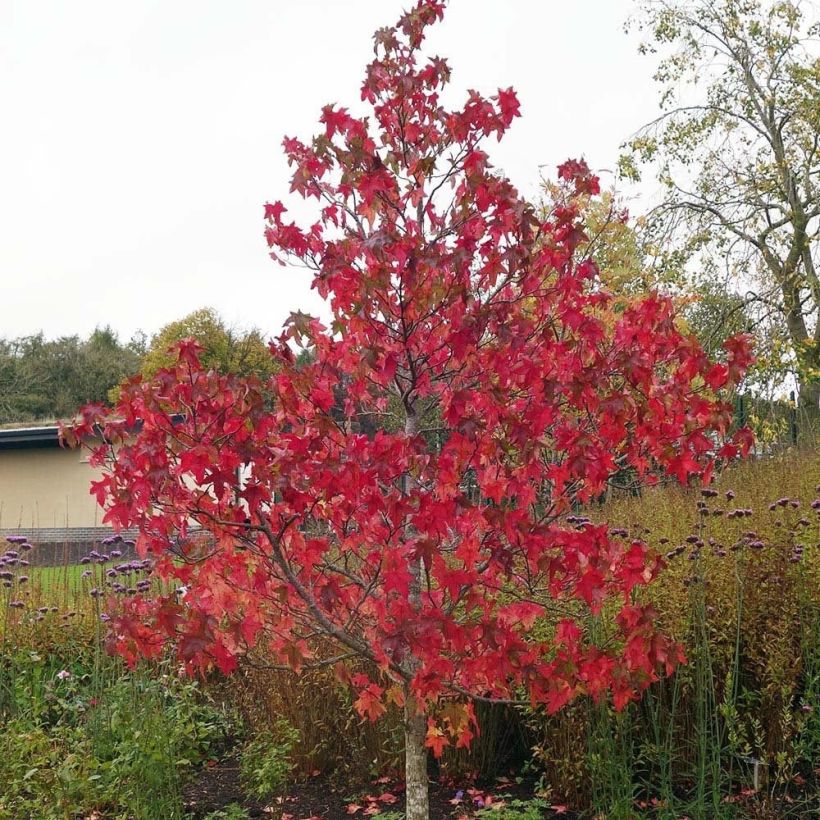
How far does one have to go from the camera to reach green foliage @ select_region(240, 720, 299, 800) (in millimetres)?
4195

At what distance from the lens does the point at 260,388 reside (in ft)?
9.14

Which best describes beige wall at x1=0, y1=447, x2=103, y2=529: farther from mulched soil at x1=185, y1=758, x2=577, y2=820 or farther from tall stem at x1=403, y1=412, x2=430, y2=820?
tall stem at x1=403, y1=412, x2=430, y2=820

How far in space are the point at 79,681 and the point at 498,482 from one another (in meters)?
4.01

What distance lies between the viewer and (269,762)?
13.7 ft

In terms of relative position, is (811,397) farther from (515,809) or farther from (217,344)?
(217,344)

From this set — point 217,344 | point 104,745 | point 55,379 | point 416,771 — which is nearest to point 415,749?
point 416,771

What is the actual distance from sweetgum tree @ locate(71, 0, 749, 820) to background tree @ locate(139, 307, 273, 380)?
76.1 ft

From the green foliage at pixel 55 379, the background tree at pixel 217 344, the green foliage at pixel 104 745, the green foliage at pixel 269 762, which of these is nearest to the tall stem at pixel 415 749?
the green foliage at pixel 269 762

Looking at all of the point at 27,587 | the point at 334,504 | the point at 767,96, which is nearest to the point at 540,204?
the point at 767,96

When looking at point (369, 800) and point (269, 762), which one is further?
point (369, 800)

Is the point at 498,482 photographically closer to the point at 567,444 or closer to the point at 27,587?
the point at 567,444

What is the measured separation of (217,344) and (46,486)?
→ 390 inches

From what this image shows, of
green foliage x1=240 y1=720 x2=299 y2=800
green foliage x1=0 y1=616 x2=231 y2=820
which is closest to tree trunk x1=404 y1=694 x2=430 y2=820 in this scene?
green foliage x1=240 y1=720 x2=299 y2=800

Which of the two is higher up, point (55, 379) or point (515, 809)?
point (55, 379)
